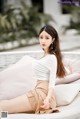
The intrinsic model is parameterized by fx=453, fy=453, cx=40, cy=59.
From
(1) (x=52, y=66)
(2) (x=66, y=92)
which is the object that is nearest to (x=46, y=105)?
(1) (x=52, y=66)

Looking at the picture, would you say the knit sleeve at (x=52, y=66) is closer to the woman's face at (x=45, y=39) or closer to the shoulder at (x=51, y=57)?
the shoulder at (x=51, y=57)

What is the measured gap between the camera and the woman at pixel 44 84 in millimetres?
3400

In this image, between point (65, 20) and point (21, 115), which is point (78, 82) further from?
point (65, 20)

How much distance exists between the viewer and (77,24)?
18531mm

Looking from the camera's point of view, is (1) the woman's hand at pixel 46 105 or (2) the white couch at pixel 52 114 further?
(1) the woman's hand at pixel 46 105

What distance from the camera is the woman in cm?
340

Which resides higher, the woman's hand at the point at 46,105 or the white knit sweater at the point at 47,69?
the white knit sweater at the point at 47,69

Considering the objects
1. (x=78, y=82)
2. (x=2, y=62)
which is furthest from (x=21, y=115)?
(x=2, y=62)

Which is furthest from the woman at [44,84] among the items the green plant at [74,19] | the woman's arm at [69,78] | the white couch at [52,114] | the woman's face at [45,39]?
the green plant at [74,19]

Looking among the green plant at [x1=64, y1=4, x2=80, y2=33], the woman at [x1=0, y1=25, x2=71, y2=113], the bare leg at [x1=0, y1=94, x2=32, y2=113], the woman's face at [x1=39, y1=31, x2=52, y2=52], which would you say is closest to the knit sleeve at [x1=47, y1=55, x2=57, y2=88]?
the woman at [x1=0, y1=25, x2=71, y2=113]

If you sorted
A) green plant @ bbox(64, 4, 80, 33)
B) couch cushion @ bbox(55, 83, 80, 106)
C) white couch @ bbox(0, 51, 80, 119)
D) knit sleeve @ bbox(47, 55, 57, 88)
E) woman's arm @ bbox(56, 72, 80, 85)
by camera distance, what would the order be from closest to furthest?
white couch @ bbox(0, 51, 80, 119)
knit sleeve @ bbox(47, 55, 57, 88)
couch cushion @ bbox(55, 83, 80, 106)
woman's arm @ bbox(56, 72, 80, 85)
green plant @ bbox(64, 4, 80, 33)

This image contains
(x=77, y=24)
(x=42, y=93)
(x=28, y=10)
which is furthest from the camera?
(x=77, y=24)

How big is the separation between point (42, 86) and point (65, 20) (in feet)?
51.6

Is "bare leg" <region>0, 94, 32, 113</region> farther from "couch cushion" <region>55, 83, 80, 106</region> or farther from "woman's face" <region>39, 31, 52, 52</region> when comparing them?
"woman's face" <region>39, 31, 52, 52</region>
